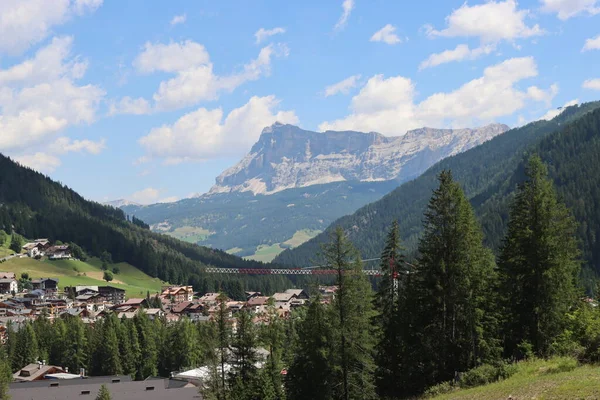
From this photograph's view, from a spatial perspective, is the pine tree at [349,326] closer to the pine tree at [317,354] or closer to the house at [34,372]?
the pine tree at [317,354]

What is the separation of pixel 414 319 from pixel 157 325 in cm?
9651

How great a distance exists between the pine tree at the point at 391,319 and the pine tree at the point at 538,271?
8.09m

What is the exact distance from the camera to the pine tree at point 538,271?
44.7m

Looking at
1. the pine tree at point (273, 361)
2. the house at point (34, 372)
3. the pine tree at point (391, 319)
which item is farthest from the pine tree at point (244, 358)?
the house at point (34, 372)

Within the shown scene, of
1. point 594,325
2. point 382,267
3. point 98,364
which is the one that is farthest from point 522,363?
point 98,364

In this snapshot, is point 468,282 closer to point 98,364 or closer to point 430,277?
point 430,277

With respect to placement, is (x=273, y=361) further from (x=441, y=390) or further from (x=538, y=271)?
(x=441, y=390)

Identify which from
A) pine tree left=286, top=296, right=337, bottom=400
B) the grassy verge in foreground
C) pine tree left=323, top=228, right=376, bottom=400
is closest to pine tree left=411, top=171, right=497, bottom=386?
pine tree left=323, top=228, right=376, bottom=400

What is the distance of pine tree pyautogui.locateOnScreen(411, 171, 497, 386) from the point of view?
45.1m

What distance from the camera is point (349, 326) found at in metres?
48.1

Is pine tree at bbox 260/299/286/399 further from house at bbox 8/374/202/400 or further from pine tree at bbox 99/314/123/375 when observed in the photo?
pine tree at bbox 99/314/123/375

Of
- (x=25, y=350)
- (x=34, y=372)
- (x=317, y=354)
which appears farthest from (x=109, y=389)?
(x=317, y=354)

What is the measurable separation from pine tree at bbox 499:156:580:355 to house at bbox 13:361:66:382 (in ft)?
272

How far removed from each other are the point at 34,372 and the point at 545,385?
97.3m
